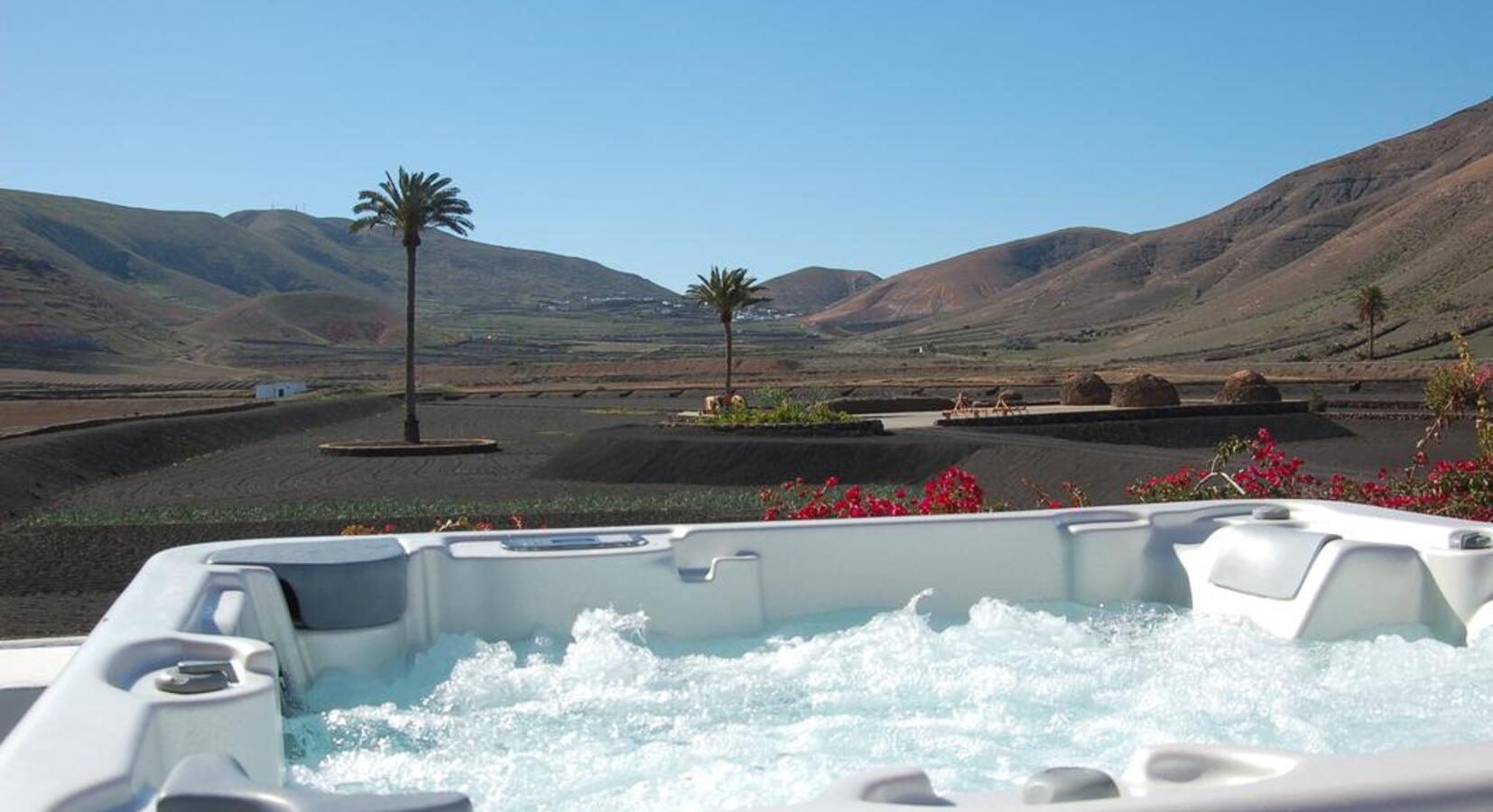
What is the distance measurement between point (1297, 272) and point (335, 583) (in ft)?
373

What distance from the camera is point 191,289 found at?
623 feet

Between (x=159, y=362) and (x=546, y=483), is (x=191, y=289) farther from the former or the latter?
(x=546, y=483)

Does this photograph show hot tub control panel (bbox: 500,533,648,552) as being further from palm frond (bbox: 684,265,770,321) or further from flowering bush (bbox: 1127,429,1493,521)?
palm frond (bbox: 684,265,770,321)

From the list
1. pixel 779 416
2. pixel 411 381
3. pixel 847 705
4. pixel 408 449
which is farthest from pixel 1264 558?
pixel 411 381

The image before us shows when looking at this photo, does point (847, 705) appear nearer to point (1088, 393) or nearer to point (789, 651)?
point (789, 651)

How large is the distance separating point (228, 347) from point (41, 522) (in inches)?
4609

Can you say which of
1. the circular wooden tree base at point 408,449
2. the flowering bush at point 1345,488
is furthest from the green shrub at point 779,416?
the flowering bush at point 1345,488

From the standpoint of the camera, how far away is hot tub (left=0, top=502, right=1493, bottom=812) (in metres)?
4.68

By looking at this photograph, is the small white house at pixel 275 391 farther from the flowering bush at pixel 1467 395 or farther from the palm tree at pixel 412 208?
the flowering bush at pixel 1467 395

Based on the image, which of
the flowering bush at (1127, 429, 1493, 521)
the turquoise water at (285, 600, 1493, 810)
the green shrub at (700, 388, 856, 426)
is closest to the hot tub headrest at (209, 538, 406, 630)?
the turquoise water at (285, 600, 1493, 810)

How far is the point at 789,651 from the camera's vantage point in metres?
6.39

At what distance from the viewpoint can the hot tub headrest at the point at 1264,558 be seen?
6.46 metres

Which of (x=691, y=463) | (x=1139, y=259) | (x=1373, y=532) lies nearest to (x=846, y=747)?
(x=1373, y=532)

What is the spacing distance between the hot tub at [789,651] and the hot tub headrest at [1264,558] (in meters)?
0.01
